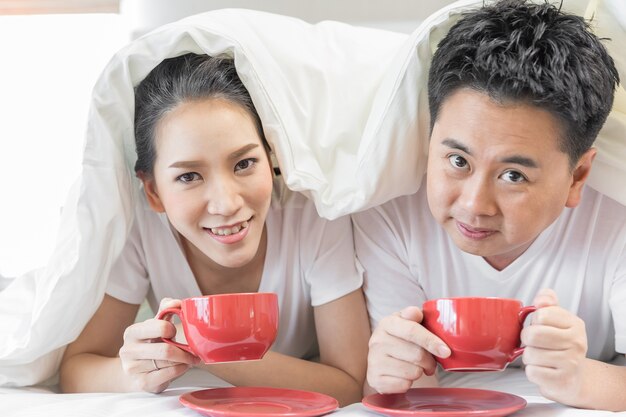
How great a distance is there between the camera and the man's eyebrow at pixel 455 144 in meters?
1.13

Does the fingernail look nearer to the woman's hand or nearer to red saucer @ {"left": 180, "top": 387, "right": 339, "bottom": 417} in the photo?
red saucer @ {"left": 180, "top": 387, "right": 339, "bottom": 417}

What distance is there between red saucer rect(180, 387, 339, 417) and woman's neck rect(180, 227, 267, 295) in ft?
1.26

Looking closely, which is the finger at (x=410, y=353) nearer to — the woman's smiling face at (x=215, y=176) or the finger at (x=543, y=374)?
the finger at (x=543, y=374)

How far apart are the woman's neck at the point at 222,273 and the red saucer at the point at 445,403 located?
0.46 metres

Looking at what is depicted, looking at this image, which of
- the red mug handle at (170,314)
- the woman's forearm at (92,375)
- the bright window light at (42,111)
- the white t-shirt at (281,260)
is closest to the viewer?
the red mug handle at (170,314)

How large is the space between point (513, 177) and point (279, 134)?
38 centimetres

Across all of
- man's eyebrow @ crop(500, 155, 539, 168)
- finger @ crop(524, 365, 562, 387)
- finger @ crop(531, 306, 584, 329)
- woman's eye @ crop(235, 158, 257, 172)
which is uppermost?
woman's eye @ crop(235, 158, 257, 172)

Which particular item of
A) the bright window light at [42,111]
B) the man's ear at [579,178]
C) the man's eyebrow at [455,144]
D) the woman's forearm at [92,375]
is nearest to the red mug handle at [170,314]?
the woman's forearm at [92,375]

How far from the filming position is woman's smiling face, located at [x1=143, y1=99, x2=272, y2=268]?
1294mm

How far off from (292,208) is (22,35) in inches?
56.0

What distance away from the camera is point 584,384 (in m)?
1.03

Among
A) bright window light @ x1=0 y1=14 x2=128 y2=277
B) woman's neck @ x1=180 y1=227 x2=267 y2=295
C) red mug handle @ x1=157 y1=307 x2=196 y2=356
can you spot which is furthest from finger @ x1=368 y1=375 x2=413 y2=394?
bright window light @ x1=0 y1=14 x2=128 y2=277

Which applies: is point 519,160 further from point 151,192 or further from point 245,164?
point 151,192

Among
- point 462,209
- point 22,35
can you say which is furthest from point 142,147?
point 22,35
